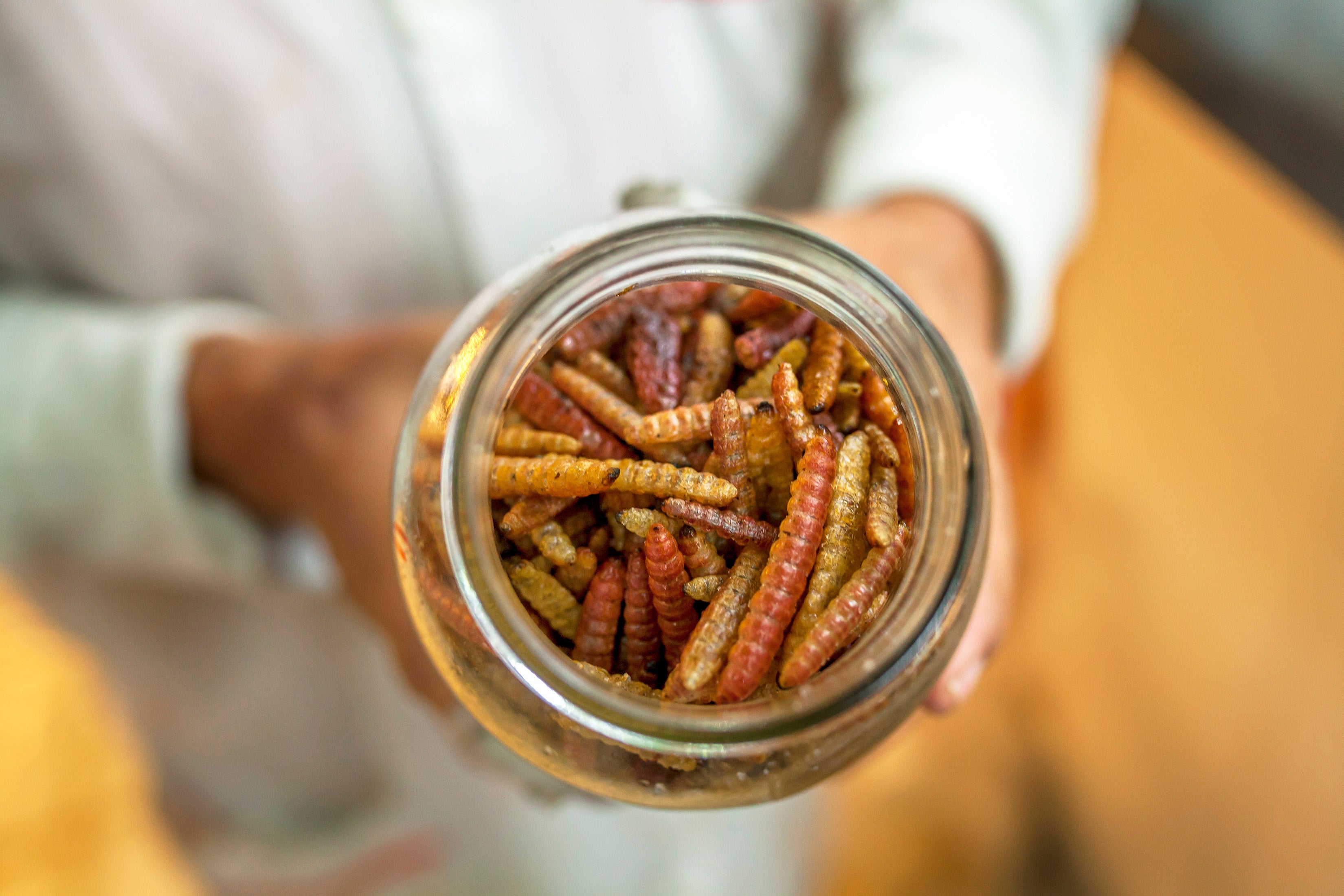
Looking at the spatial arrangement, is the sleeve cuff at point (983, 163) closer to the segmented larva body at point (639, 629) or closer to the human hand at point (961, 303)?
the human hand at point (961, 303)

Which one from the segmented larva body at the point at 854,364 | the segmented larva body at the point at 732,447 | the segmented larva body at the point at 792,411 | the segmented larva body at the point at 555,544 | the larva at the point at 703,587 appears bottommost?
the larva at the point at 703,587

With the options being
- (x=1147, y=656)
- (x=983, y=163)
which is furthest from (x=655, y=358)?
(x=1147, y=656)

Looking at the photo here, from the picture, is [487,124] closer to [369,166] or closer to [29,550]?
[369,166]

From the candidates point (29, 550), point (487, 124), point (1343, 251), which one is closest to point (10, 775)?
point (29, 550)

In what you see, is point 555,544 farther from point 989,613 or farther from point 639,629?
point 989,613

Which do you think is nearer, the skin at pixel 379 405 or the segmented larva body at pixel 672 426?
the segmented larva body at pixel 672 426

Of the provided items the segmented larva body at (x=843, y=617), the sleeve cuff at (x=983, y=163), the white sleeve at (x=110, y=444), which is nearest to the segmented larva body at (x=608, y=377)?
the segmented larva body at (x=843, y=617)
